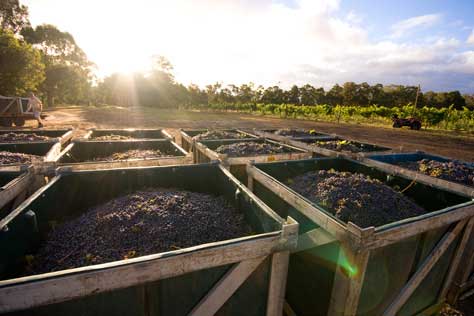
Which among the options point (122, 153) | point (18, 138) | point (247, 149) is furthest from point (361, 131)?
point (18, 138)

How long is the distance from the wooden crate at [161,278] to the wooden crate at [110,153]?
1.48 metres

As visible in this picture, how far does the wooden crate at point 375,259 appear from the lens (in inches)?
93.4

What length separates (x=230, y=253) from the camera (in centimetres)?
182

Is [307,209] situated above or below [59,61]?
below

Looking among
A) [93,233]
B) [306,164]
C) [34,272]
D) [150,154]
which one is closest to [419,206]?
[306,164]

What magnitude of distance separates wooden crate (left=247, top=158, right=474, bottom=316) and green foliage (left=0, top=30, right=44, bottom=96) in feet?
90.8

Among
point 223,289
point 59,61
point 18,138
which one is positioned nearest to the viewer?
point 223,289

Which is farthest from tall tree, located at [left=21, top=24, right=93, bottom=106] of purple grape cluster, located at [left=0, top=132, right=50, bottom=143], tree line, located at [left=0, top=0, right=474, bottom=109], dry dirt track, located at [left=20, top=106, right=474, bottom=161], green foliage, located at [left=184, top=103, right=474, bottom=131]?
purple grape cluster, located at [left=0, top=132, right=50, bottom=143]

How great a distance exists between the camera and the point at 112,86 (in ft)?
169

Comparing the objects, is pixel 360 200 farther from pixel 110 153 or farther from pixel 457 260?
pixel 110 153

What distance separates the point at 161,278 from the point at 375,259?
6.91 ft

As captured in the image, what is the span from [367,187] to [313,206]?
1.32 metres

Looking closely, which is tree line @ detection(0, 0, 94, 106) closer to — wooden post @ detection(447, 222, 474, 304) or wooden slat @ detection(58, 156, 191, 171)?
wooden slat @ detection(58, 156, 191, 171)

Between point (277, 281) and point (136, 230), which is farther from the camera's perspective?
point (136, 230)
